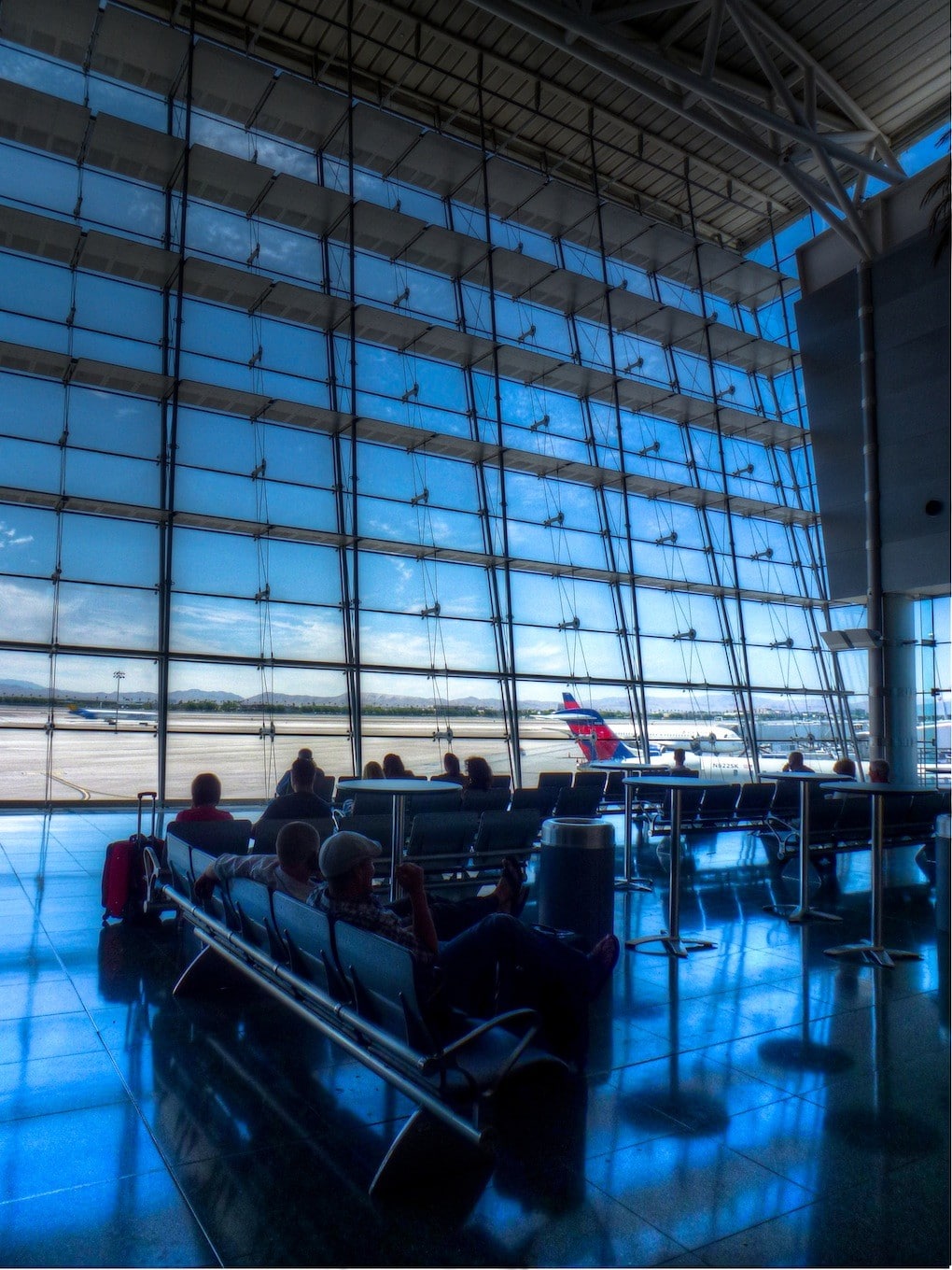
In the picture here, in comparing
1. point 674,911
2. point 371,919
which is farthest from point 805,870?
point 371,919

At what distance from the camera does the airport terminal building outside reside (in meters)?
11.9

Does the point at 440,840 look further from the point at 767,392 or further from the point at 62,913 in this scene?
the point at 767,392

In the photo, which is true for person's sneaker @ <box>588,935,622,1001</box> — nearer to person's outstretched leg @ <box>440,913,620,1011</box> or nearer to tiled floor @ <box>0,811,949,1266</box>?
person's outstretched leg @ <box>440,913,620,1011</box>

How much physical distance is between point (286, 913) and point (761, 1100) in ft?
6.60

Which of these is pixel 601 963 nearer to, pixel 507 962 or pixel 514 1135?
pixel 507 962

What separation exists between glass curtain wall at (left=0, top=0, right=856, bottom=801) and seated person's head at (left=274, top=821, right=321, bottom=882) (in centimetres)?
877

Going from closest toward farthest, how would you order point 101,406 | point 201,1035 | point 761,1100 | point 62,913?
point 761,1100 < point 201,1035 < point 62,913 < point 101,406

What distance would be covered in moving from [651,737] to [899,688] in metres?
4.54

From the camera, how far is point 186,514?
12.4 m

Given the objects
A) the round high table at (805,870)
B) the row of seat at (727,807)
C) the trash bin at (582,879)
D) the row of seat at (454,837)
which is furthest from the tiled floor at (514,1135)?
the row of seat at (727,807)

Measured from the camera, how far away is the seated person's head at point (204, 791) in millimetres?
5727

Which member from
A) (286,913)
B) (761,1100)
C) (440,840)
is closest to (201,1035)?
(286,913)

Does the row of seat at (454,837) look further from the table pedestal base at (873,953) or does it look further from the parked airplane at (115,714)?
the parked airplane at (115,714)

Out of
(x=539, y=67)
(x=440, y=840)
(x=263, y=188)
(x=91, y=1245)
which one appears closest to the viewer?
(x=91, y=1245)
